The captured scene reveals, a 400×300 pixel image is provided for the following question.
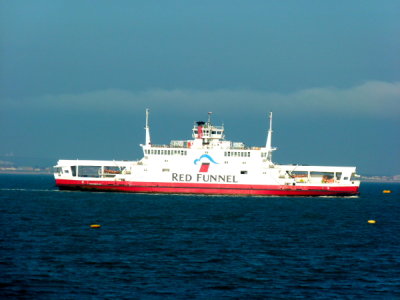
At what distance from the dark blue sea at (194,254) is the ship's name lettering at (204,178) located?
1510 centimetres

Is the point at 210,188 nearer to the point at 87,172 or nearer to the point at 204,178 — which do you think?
the point at 204,178

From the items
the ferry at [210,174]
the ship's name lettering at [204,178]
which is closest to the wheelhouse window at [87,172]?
the ferry at [210,174]

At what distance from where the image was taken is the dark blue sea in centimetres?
2486

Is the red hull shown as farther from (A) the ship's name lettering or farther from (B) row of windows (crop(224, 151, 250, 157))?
(B) row of windows (crop(224, 151, 250, 157))

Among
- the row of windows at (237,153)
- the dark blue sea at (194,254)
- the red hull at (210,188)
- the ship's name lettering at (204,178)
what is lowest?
the dark blue sea at (194,254)

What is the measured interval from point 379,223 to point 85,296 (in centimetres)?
3312

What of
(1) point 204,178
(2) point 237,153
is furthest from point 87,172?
(2) point 237,153

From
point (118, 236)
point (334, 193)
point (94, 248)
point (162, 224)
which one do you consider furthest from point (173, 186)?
point (94, 248)

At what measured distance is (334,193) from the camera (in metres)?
72.8

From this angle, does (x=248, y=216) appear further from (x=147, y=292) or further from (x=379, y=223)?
(x=147, y=292)

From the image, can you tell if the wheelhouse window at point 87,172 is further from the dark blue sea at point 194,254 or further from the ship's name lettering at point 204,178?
the dark blue sea at point 194,254

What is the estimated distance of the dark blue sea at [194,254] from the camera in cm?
2486

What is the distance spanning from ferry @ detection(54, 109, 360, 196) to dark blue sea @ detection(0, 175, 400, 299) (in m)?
15.0

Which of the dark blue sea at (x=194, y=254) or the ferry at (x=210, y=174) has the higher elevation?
the ferry at (x=210, y=174)
